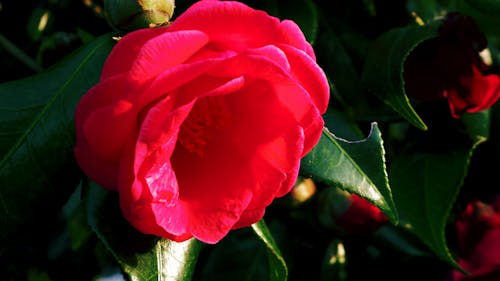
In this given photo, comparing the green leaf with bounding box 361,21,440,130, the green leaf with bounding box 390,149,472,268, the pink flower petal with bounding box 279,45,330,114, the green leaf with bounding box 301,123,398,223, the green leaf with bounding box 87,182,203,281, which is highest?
the pink flower petal with bounding box 279,45,330,114

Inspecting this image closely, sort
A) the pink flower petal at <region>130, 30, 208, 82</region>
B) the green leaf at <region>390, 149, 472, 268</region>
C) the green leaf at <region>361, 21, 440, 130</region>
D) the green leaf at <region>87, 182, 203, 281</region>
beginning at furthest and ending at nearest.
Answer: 1. the green leaf at <region>390, 149, 472, 268</region>
2. the green leaf at <region>361, 21, 440, 130</region>
3. the green leaf at <region>87, 182, 203, 281</region>
4. the pink flower petal at <region>130, 30, 208, 82</region>

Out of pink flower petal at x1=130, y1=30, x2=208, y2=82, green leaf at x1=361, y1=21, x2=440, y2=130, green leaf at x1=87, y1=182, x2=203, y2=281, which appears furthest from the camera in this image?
green leaf at x1=361, y1=21, x2=440, y2=130

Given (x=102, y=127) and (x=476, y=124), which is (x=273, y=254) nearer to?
(x=102, y=127)

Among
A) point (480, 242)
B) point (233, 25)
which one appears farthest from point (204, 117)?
point (480, 242)

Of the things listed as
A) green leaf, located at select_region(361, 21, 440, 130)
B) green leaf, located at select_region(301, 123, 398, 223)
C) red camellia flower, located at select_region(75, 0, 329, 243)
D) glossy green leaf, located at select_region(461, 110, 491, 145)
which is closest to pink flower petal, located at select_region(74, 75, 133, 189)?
red camellia flower, located at select_region(75, 0, 329, 243)

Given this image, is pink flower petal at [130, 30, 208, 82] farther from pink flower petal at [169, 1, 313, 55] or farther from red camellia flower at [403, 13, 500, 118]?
red camellia flower at [403, 13, 500, 118]

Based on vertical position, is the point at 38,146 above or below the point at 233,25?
below

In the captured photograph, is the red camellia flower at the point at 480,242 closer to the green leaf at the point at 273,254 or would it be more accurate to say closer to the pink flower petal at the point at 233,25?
the green leaf at the point at 273,254

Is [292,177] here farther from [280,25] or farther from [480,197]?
[480,197]
